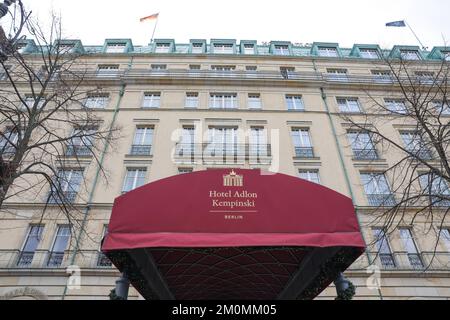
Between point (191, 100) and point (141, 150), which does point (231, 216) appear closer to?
point (141, 150)

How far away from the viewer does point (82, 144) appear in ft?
53.2

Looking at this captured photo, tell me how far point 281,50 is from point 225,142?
523 inches

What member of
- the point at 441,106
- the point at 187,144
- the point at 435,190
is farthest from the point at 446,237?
the point at 187,144

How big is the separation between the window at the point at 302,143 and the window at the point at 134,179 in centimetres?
885

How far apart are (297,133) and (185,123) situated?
7.16 m

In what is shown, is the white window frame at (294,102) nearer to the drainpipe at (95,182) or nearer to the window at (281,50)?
the window at (281,50)

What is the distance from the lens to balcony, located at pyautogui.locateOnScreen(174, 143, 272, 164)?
16.2 meters

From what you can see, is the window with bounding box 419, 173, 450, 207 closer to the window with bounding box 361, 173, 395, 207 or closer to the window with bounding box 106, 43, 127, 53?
the window with bounding box 361, 173, 395, 207

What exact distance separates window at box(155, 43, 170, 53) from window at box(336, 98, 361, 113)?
14917 millimetres

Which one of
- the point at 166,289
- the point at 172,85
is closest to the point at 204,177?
the point at 166,289

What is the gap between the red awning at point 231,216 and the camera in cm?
378

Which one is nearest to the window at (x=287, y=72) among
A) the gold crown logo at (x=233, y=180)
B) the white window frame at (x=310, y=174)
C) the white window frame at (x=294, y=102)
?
the white window frame at (x=294, y=102)

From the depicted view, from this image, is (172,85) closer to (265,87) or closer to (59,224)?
(265,87)
